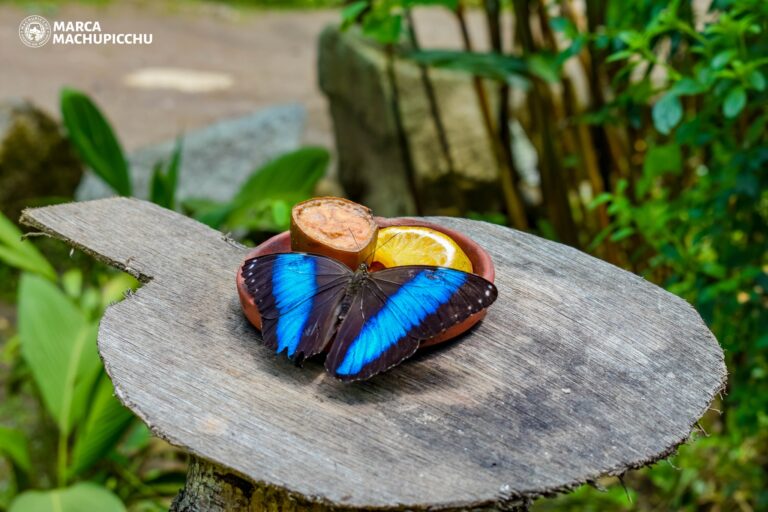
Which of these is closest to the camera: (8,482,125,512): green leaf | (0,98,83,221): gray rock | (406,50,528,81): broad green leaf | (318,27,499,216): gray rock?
(8,482,125,512): green leaf

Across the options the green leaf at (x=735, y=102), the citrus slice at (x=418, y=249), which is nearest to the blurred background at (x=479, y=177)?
the green leaf at (x=735, y=102)

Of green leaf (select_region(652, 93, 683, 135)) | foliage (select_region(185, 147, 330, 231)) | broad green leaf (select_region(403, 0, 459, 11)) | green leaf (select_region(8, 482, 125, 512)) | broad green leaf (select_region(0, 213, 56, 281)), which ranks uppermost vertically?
broad green leaf (select_region(403, 0, 459, 11))

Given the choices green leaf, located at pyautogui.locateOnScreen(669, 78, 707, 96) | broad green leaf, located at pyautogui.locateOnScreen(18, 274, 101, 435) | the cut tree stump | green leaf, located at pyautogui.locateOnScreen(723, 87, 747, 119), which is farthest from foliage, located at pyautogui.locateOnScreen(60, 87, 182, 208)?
green leaf, located at pyautogui.locateOnScreen(723, 87, 747, 119)

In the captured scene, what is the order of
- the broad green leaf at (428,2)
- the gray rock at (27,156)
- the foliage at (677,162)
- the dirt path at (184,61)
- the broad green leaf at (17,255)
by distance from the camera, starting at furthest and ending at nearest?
the dirt path at (184,61) → the gray rock at (27,156) → the broad green leaf at (17,255) → the broad green leaf at (428,2) → the foliage at (677,162)

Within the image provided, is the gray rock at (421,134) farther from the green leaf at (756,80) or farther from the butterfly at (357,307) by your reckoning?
the butterfly at (357,307)

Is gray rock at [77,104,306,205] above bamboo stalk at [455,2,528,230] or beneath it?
beneath

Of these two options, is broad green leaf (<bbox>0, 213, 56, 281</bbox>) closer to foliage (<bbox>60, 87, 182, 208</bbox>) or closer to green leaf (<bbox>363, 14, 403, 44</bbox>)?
foliage (<bbox>60, 87, 182, 208</bbox>)
